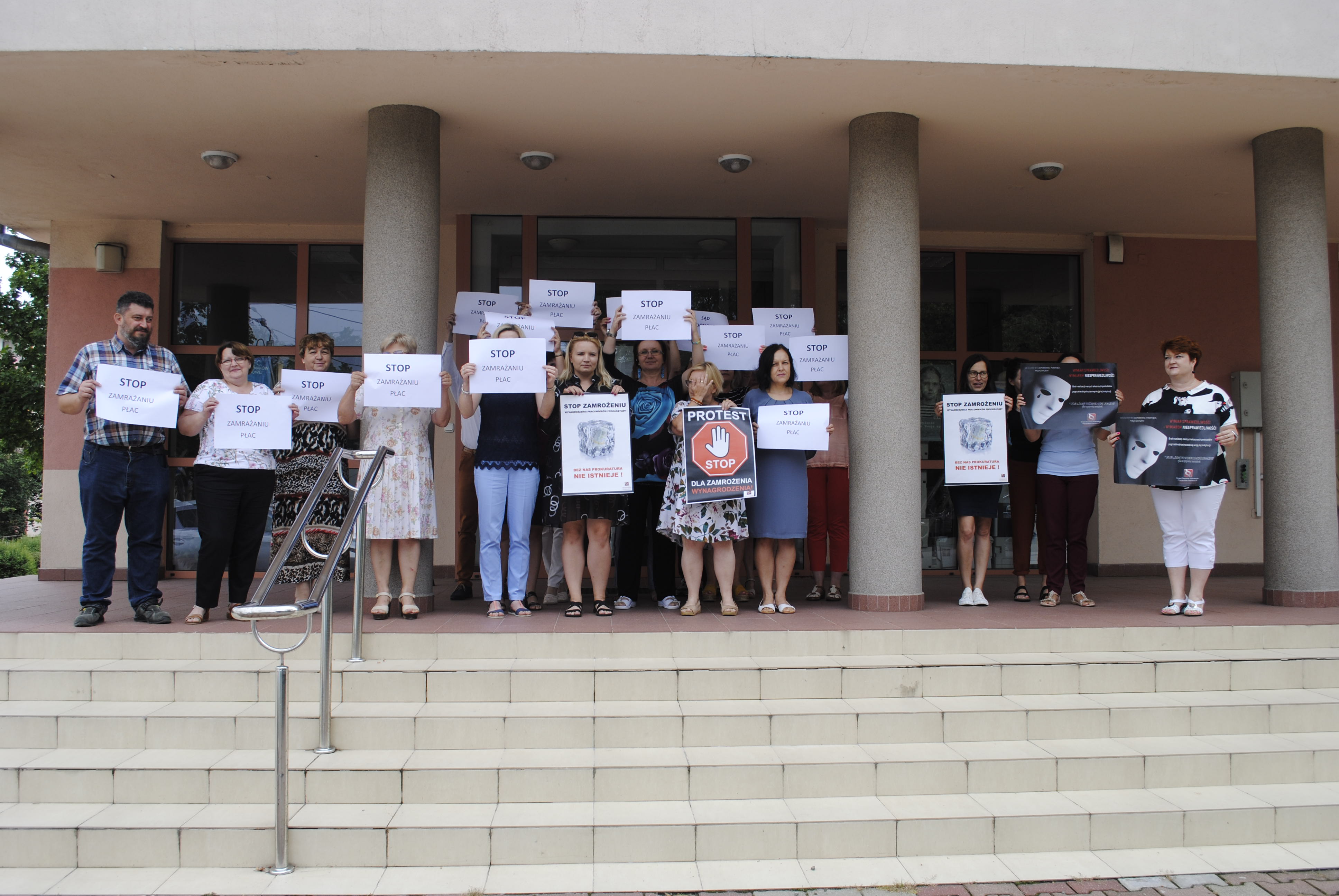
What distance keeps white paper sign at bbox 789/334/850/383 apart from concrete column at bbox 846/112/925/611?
33 centimetres

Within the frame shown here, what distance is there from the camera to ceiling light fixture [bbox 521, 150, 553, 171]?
693 centimetres

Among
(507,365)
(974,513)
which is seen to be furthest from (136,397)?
(974,513)

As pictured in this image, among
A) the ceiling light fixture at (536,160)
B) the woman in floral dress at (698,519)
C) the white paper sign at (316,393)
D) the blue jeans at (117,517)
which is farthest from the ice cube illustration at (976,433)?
the blue jeans at (117,517)

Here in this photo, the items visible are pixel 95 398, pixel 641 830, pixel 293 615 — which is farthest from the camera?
pixel 95 398

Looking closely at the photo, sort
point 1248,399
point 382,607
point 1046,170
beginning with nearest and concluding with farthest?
point 382,607
point 1046,170
point 1248,399

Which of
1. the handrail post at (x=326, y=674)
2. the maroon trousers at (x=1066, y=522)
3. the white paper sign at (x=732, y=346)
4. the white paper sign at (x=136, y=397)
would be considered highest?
the white paper sign at (x=732, y=346)

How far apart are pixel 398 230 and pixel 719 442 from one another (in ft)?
8.35

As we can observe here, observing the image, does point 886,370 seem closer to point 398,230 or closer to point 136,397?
point 398,230

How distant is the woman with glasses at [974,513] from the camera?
6.47 m

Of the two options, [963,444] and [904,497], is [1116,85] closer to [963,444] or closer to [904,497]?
[963,444]

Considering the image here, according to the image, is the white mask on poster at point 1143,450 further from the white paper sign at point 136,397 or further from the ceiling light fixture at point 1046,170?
the white paper sign at point 136,397

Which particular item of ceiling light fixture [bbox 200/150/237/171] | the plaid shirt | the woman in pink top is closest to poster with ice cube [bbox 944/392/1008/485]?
the woman in pink top

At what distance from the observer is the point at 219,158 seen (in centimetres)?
695

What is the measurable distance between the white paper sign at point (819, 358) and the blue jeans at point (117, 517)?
423cm
